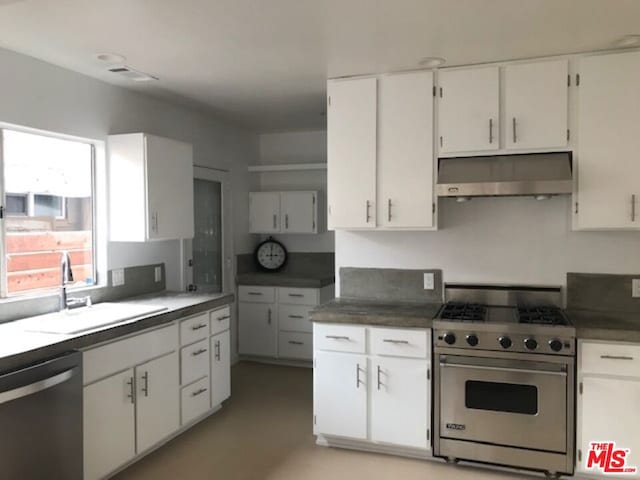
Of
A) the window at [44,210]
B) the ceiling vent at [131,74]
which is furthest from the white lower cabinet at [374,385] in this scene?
the ceiling vent at [131,74]

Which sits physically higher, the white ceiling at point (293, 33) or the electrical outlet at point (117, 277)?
the white ceiling at point (293, 33)

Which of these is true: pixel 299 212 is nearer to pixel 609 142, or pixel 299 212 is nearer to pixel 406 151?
pixel 406 151

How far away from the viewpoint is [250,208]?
18.4 ft

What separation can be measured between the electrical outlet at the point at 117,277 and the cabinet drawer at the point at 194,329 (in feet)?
2.18

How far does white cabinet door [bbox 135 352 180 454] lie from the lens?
9.97ft

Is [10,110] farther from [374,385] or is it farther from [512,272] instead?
[512,272]

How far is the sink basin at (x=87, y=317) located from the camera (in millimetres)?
2723

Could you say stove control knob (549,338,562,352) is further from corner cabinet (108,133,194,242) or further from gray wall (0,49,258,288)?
gray wall (0,49,258,288)

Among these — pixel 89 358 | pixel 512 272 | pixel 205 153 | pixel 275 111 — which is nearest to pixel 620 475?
pixel 512 272

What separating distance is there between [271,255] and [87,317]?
2782 millimetres

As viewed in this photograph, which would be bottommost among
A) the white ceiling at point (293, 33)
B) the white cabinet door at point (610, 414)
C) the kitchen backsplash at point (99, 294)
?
the white cabinet door at point (610, 414)

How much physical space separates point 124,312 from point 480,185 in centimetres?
231

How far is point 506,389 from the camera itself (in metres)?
2.95

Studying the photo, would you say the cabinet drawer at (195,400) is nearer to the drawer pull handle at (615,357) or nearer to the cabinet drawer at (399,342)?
the cabinet drawer at (399,342)
